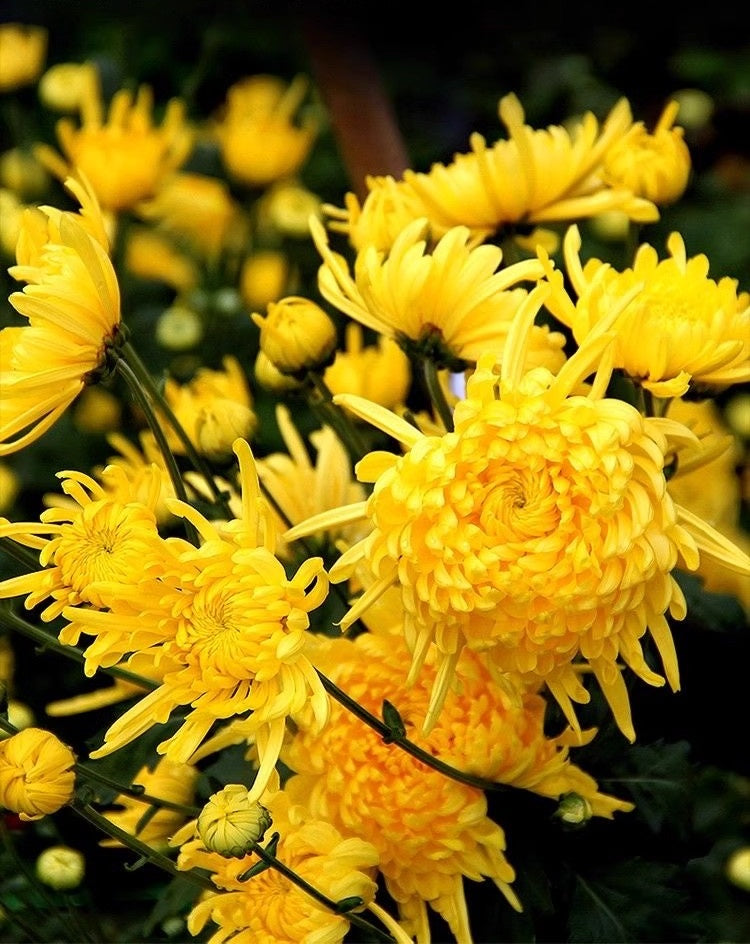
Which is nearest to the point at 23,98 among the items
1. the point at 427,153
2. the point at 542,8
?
the point at 427,153

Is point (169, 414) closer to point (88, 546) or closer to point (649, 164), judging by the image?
point (88, 546)

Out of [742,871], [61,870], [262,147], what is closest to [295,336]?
[61,870]

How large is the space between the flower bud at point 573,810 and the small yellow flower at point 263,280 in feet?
2.65

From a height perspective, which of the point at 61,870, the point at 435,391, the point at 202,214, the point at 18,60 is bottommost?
the point at 61,870

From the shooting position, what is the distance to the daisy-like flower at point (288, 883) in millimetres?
653

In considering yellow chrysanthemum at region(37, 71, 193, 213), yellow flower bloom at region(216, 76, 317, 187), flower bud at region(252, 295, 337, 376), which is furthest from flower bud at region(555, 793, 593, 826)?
yellow flower bloom at region(216, 76, 317, 187)

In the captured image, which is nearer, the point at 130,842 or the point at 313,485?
the point at 130,842

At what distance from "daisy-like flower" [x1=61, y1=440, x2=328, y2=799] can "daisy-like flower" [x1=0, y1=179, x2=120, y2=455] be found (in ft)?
0.33

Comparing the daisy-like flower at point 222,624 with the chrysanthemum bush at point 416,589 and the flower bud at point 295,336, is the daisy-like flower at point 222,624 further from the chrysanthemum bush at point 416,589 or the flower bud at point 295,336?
the flower bud at point 295,336

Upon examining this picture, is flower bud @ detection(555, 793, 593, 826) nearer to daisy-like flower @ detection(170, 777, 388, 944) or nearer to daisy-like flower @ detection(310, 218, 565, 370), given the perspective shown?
daisy-like flower @ detection(170, 777, 388, 944)

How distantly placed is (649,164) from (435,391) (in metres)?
0.21

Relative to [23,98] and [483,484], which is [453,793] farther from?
[23,98]

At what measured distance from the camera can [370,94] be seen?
120 cm

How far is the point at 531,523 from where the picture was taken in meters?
0.61
